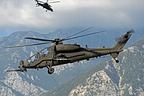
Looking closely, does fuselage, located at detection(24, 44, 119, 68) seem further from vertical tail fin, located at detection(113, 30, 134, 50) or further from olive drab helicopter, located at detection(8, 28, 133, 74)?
vertical tail fin, located at detection(113, 30, 134, 50)

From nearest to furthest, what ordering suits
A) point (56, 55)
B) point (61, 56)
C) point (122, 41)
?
point (56, 55), point (61, 56), point (122, 41)

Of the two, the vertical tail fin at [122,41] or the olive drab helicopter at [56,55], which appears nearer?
the olive drab helicopter at [56,55]

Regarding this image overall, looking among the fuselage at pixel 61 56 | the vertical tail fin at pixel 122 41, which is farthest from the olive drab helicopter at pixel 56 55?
the vertical tail fin at pixel 122 41

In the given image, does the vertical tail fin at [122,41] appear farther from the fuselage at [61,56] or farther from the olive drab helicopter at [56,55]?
the fuselage at [61,56]

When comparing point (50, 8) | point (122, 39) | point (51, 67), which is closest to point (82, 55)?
point (51, 67)

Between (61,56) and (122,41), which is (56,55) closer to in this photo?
(61,56)

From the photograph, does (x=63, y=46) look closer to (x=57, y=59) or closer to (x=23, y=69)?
(x=57, y=59)

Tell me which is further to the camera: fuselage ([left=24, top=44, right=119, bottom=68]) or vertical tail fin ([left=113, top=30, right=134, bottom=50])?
vertical tail fin ([left=113, top=30, right=134, bottom=50])

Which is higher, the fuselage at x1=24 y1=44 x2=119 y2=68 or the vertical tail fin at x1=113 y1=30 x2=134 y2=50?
the vertical tail fin at x1=113 y1=30 x2=134 y2=50

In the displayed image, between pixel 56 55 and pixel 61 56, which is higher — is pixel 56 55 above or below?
above

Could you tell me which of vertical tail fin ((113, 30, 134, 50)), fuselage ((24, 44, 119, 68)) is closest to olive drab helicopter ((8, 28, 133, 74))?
fuselage ((24, 44, 119, 68))

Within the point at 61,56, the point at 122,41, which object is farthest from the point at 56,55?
the point at 122,41

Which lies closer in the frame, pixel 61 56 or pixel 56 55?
pixel 56 55

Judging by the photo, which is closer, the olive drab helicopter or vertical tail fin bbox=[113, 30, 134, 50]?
the olive drab helicopter
